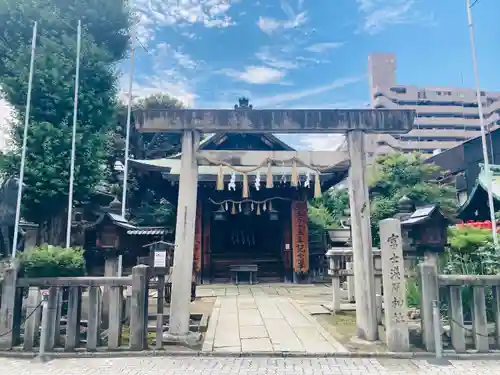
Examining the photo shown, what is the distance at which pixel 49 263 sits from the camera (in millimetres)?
6445

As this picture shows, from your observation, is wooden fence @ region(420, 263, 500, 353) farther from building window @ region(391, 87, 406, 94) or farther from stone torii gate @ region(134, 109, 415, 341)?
building window @ region(391, 87, 406, 94)

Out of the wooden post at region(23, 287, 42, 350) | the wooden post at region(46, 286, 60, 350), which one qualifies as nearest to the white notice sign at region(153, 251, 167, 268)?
the wooden post at region(46, 286, 60, 350)

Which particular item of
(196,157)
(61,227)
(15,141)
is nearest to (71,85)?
(15,141)

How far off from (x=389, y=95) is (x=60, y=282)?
62678 millimetres

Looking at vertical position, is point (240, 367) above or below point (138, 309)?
below

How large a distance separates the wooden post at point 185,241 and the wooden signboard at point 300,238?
11037 mm

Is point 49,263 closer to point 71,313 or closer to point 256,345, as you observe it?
point 71,313

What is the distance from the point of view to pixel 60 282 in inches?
238

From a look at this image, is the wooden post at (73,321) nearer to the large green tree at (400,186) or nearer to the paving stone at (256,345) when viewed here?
the paving stone at (256,345)

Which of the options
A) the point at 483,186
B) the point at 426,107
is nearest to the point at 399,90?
the point at 426,107

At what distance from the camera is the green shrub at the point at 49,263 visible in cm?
633

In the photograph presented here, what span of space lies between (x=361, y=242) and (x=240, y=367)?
3127 millimetres

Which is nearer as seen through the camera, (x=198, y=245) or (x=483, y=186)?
(x=483, y=186)

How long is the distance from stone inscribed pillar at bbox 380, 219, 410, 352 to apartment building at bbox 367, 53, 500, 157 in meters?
56.7
